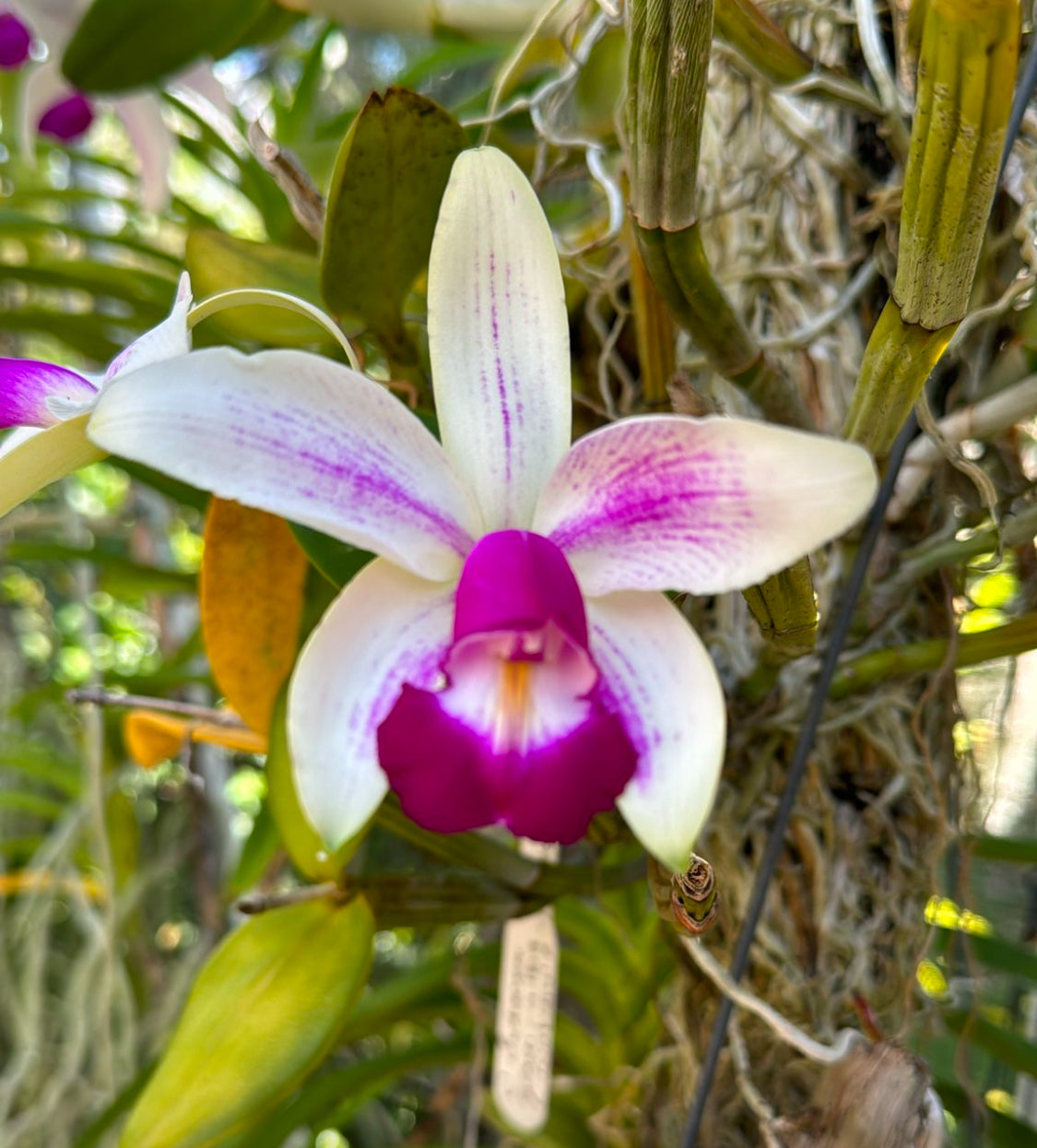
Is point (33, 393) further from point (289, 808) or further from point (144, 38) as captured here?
point (144, 38)

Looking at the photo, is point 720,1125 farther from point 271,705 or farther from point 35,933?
point 35,933

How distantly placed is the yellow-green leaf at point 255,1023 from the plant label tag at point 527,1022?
0.44 ft

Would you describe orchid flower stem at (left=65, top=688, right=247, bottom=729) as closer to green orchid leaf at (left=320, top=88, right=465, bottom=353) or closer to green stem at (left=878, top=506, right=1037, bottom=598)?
green orchid leaf at (left=320, top=88, right=465, bottom=353)

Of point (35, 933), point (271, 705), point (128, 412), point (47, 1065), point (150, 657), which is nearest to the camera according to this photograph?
point (128, 412)

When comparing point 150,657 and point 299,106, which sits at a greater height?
point 299,106

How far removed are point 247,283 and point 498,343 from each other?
0.18 meters

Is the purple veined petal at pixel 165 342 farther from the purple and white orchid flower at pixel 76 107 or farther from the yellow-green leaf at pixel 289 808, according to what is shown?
the purple and white orchid flower at pixel 76 107

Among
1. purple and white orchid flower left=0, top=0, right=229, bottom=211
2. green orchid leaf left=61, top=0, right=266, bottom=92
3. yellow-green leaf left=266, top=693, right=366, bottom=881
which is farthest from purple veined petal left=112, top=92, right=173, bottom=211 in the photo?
yellow-green leaf left=266, top=693, right=366, bottom=881

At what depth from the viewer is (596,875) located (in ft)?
1.76

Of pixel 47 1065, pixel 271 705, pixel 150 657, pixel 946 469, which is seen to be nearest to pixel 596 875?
pixel 271 705

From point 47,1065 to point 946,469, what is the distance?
1.34 meters

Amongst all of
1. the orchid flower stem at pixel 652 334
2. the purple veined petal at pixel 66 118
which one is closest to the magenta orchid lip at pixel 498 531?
the orchid flower stem at pixel 652 334

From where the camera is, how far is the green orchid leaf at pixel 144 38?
67 cm

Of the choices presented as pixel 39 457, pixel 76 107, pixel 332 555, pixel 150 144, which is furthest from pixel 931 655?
pixel 76 107
